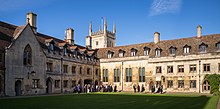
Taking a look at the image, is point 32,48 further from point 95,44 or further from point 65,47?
point 95,44

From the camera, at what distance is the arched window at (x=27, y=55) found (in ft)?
95.3

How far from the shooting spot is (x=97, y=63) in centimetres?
4512

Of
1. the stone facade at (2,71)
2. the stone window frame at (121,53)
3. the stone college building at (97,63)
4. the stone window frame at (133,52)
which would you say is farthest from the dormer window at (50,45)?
the stone window frame at (133,52)

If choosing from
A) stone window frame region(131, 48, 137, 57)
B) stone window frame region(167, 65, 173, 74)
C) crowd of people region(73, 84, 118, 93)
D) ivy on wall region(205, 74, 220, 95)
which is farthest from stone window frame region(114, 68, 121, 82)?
ivy on wall region(205, 74, 220, 95)

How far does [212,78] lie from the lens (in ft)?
113

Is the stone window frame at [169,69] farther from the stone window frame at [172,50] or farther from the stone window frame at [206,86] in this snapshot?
the stone window frame at [206,86]

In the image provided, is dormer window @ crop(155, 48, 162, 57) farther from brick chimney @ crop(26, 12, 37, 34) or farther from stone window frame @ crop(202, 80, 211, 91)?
brick chimney @ crop(26, 12, 37, 34)

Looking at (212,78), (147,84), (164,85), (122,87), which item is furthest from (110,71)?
(212,78)

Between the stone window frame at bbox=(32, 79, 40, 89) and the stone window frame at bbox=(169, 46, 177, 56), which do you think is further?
the stone window frame at bbox=(169, 46, 177, 56)

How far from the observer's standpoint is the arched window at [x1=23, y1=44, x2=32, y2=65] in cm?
2905

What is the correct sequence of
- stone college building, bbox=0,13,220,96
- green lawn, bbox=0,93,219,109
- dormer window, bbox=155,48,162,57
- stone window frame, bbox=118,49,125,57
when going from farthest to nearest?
stone window frame, bbox=118,49,125,57 → dormer window, bbox=155,48,162,57 → stone college building, bbox=0,13,220,96 → green lawn, bbox=0,93,219,109

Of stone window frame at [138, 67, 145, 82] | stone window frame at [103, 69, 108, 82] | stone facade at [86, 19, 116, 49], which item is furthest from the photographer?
stone facade at [86, 19, 116, 49]

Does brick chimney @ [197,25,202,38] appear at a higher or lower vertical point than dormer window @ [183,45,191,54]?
higher

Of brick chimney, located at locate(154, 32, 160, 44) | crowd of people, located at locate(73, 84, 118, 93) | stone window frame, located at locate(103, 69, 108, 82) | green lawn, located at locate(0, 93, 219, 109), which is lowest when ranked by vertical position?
crowd of people, located at locate(73, 84, 118, 93)
